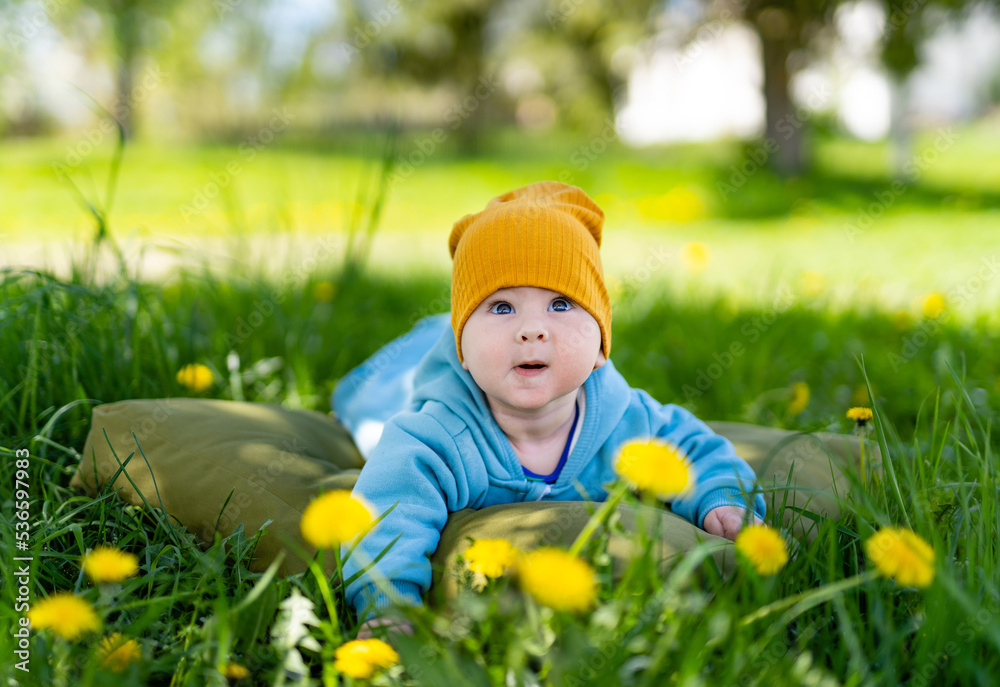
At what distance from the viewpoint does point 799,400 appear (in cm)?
261

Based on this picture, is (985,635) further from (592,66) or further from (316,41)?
(592,66)

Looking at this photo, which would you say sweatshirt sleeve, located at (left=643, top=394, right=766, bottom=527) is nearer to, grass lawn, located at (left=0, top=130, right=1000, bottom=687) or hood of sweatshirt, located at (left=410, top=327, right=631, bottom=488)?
hood of sweatshirt, located at (left=410, top=327, right=631, bottom=488)

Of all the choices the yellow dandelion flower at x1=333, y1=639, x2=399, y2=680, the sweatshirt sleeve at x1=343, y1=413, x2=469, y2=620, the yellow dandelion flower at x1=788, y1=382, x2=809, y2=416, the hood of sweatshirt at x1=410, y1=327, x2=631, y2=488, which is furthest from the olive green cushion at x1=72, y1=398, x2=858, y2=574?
the yellow dandelion flower at x1=788, y1=382, x2=809, y2=416

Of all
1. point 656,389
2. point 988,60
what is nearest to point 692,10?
point 656,389

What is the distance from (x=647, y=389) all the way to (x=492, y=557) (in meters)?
1.77

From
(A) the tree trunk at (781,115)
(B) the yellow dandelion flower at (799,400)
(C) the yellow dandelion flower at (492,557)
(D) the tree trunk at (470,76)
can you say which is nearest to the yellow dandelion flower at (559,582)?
(C) the yellow dandelion flower at (492,557)

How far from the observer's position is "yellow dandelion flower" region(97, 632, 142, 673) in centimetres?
113

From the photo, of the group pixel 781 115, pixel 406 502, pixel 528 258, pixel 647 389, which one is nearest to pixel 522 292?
pixel 528 258

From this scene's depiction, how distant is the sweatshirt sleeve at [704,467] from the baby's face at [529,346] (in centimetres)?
35

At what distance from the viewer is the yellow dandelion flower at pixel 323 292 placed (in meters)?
3.23

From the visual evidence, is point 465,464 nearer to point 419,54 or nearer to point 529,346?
point 529,346

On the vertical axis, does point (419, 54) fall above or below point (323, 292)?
above

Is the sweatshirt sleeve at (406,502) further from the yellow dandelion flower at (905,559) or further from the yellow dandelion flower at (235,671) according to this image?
the yellow dandelion flower at (905,559)

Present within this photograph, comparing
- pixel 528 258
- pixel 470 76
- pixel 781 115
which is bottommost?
pixel 528 258
